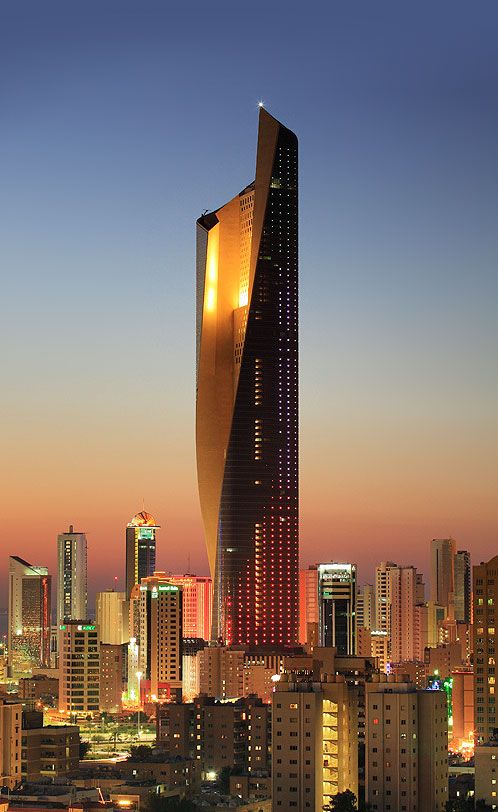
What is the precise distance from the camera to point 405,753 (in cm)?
3059

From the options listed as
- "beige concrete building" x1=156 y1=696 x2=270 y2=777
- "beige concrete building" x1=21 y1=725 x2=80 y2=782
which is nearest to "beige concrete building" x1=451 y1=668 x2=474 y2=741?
"beige concrete building" x1=156 y1=696 x2=270 y2=777

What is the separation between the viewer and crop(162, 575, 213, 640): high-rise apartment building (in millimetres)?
78438

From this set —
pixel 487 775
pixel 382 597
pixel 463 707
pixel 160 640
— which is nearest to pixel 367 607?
pixel 382 597

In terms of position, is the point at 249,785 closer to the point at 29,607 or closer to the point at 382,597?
the point at 382,597

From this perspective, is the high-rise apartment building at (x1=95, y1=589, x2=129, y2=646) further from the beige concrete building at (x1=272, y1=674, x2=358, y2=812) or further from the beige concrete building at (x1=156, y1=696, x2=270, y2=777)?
the beige concrete building at (x1=272, y1=674, x2=358, y2=812)

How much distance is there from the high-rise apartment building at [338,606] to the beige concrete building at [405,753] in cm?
2172

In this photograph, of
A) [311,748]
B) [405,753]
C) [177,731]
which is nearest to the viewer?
[311,748]

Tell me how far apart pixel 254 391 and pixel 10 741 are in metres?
34.7

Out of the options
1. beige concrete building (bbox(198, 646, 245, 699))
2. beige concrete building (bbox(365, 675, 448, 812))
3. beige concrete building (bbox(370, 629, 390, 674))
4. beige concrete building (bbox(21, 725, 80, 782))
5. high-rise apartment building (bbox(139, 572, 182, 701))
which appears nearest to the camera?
beige concrete building (bbox(365, 675, 448, 812))

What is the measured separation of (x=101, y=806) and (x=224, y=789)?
559 centimetres

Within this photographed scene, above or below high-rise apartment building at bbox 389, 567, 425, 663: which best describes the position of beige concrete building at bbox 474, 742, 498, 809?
below

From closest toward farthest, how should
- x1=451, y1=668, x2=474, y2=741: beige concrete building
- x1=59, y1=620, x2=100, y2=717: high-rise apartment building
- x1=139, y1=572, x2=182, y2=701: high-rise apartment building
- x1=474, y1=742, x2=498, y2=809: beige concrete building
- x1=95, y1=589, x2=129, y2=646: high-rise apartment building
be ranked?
x1=474, y1=742, x2=498, y2=809: beige concrete building, x1=451, y1=668, x2=474, y2=741: beige concrete building, x1=59, y1=620, x2=100, y2=717: high-rise apartment building, x1=139, y1=572, x2=182, y2=701: high-rise apartment building, x1=95, y1=589, x2=129, y2=646: high-rise apartment building

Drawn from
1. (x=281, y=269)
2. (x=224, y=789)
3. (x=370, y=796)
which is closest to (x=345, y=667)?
(x=224, y=789)

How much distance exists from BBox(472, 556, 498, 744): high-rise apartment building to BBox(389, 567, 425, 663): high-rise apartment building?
27.9m
